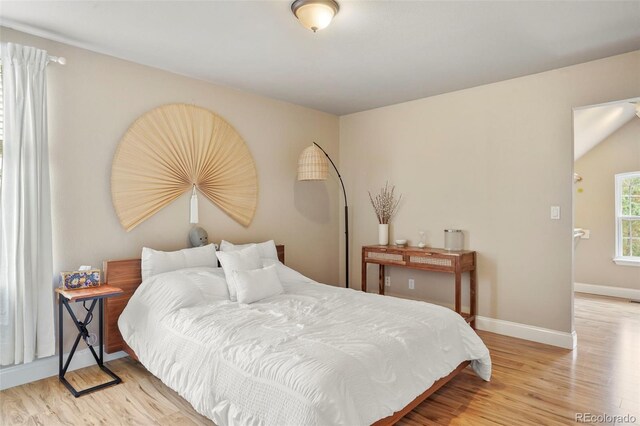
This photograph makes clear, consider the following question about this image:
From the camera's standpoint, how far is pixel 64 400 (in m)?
2.55

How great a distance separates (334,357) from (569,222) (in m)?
2.82

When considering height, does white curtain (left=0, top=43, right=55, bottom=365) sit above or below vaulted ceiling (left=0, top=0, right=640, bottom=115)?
below

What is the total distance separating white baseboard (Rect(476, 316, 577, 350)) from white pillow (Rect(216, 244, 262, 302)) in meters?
2.47

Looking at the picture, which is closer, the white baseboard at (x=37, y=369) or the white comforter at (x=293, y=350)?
the white comforter at (x=293, y=350)

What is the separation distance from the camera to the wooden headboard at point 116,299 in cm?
308

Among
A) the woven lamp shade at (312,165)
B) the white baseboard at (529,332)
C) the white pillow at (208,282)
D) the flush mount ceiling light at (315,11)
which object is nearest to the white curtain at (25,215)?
the white pillow at (208,282)

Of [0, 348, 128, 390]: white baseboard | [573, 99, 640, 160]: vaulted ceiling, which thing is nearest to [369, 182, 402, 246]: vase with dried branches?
[573, 99, 640, 160]: vaulted ceiling

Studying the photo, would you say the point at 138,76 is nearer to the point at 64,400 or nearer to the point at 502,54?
the point at 64,400

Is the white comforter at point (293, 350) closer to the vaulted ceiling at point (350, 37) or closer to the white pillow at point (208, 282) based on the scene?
the white pillow at point (208, 282)

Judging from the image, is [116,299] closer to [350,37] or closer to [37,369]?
[37,369]

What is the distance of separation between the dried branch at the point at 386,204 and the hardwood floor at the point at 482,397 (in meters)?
2.01

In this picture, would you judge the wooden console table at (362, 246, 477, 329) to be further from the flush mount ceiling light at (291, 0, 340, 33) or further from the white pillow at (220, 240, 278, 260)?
the flush mount ceiling light at (291, 0, 340, 33)

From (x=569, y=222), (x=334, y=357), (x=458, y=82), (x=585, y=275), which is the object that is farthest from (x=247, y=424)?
(x=585, y=275)

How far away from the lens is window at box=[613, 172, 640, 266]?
5.06m
